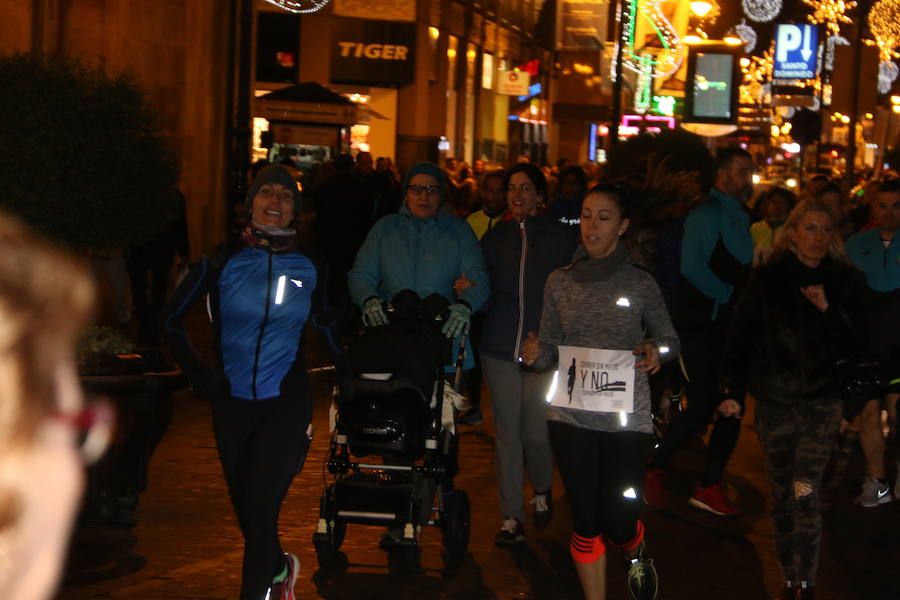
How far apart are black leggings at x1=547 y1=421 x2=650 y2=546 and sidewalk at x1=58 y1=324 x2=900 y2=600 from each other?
3.40 feet

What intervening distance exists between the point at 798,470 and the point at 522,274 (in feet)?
6.79

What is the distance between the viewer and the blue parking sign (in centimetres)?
3712

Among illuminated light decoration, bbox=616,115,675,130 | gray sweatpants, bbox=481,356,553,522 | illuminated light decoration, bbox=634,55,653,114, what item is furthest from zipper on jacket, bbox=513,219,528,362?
illuminated light decoration, bbox=634,55,653,114

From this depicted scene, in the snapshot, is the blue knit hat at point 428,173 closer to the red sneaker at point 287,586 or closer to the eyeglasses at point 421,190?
the eyeglasses at point 421,190

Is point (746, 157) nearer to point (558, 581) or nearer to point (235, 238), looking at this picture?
point (558, 581)

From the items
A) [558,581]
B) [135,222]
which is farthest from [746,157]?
[135,222]

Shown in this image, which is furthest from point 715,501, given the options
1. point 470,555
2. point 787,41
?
point 787,41

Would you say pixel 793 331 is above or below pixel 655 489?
above

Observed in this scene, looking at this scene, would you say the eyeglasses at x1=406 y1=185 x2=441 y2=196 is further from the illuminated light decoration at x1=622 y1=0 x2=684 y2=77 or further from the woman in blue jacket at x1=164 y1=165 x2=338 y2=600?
the illuminated light decoration at x1=622 y1=0 x2=684 y2=77

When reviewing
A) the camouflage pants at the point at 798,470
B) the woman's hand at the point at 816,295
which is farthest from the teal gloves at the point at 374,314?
the woman's hand at the point at 816,295

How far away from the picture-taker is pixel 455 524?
695 cm

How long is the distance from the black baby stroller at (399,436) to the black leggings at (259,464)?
70 cm

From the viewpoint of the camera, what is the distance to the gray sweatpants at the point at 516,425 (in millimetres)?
7645

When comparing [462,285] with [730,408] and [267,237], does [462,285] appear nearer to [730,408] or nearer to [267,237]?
[730,408]
